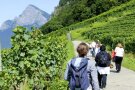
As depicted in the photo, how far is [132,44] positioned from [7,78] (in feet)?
96.0

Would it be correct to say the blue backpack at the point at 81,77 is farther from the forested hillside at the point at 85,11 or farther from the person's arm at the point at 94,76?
the forested hillside at the point at 85,11

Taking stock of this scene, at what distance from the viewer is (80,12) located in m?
138

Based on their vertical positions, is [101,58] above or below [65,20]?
below

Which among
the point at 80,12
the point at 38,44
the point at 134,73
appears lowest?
the point at 134,73

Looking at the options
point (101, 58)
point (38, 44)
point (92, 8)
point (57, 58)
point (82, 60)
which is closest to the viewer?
point (82, 60)

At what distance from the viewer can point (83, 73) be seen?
9.73 metres

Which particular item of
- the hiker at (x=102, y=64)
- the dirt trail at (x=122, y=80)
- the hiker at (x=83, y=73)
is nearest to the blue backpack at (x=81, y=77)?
the hiker at (x=83, y=73)

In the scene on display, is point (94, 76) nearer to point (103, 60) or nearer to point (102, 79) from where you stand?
point (103, 60)

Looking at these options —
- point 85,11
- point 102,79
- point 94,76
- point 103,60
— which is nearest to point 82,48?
point 94,76

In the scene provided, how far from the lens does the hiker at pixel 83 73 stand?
31.9ft

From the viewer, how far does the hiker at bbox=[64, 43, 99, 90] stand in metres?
9.73

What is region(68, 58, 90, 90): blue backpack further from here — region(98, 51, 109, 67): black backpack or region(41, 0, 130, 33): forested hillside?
region(41, 0, 130, 33): forested hillside

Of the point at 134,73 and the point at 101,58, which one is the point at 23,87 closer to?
the point at 101,58

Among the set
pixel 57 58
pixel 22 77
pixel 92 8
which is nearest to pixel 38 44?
pixel 22 77
